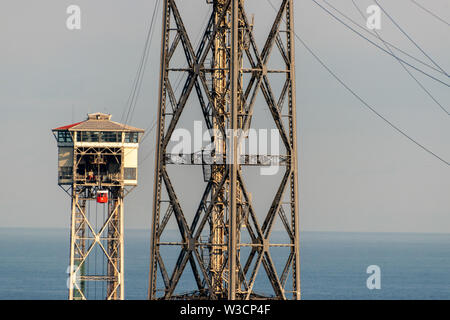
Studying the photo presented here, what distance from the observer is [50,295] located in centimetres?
17625

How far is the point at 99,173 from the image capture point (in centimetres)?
9369

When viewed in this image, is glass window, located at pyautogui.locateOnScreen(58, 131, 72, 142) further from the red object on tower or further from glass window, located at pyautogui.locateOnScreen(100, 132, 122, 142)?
the red object on tower

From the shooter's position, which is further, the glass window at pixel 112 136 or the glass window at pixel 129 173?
the glass window at pixel 129 173

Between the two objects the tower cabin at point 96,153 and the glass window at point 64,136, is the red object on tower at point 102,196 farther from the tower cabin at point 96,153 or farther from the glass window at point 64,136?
the glass window at point 64,136

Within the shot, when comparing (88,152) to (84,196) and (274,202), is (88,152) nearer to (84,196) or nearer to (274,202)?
(84,196)

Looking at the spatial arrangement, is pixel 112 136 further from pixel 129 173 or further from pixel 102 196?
pixel 102 196

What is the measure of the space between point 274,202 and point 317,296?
137m

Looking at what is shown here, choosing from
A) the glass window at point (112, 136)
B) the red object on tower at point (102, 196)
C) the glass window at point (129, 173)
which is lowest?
the red object on tower at point (102, 196)

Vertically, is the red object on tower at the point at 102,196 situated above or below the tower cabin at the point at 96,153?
below

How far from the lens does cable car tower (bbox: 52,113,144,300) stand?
92688 mm

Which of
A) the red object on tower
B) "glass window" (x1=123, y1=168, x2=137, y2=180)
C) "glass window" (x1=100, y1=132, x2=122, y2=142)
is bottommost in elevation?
the red object on tower

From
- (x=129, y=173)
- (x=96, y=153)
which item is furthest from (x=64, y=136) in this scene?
(x=129, y=173)

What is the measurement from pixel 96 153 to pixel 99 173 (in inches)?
79.6

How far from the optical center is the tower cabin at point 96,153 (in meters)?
92.4
